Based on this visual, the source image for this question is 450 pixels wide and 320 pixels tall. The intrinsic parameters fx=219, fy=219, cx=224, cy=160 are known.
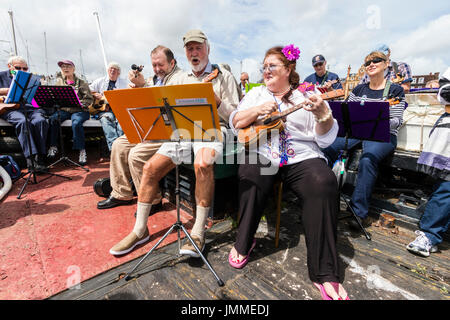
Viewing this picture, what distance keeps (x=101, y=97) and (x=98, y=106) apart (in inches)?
9.0

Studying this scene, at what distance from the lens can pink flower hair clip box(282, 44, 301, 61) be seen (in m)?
2.20

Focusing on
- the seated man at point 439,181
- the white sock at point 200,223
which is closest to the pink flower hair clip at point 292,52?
the seated man at point 439,181

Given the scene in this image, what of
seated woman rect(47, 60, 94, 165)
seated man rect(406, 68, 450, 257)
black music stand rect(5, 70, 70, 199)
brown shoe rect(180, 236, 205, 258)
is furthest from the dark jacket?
seated man rect(406, 68, 450, 257)

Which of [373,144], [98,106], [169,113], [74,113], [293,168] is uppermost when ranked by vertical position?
[98,106]

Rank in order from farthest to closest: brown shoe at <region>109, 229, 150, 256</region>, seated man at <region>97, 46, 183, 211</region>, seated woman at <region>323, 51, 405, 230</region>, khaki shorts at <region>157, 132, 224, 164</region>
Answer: seated man at <region>97, 46, 183, 211</region>
seated woman at <region>323, 51, 405, 230</region>
khaki shorts at <region>157, 132, 224, 164</region>
brown shoe at <region>109, 229, 150, 256</region>

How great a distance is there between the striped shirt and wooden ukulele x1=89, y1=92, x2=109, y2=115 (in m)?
5.16

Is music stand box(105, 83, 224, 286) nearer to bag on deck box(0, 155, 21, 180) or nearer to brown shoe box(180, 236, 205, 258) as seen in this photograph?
brown shoe box(180, 236, 205, 258)

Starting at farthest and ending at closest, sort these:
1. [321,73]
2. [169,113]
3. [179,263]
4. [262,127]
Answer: [321,73] < [262,127] < [179,263] < [169,113]

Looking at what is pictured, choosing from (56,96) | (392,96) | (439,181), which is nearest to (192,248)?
(439,181)

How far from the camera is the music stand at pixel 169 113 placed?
1653 millimetres

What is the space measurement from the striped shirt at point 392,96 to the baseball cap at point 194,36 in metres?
2.32

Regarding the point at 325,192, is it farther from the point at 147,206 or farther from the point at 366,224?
the point at 147,206

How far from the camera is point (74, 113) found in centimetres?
505

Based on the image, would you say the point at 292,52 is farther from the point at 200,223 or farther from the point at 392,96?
the point at 200,223
